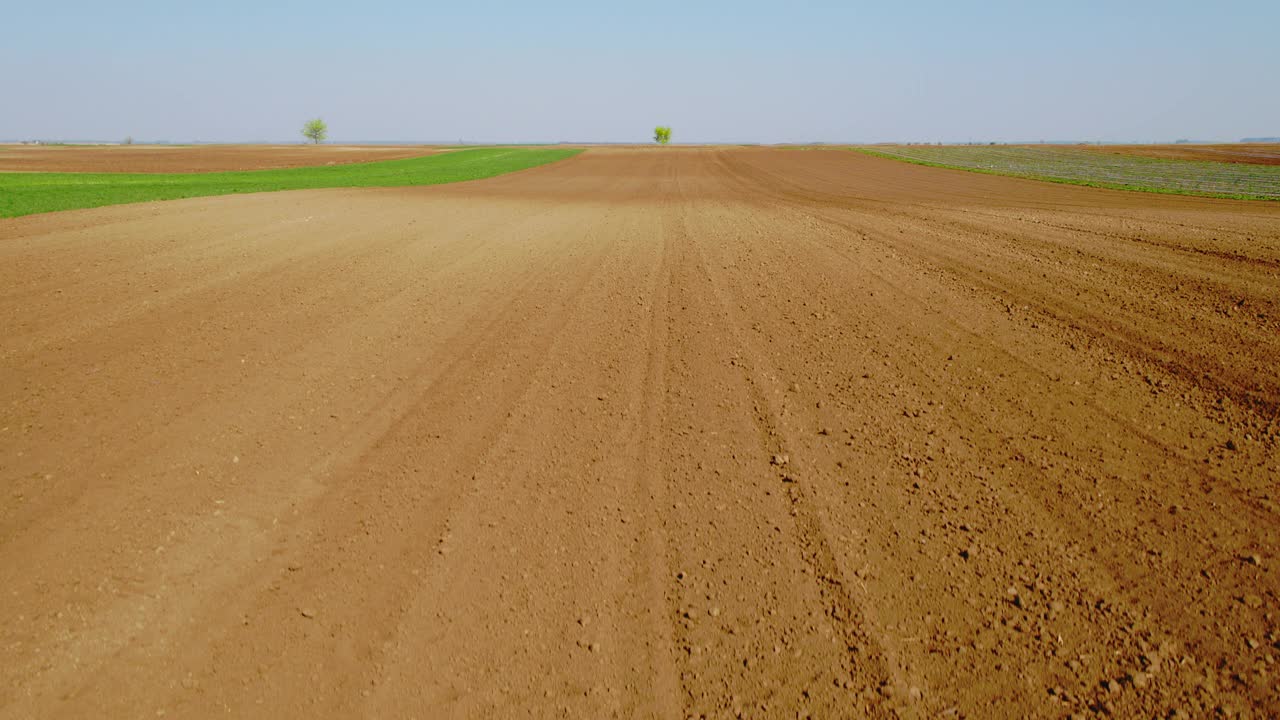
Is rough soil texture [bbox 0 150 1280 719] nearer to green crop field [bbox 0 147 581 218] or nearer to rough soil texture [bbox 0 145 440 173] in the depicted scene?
green crop field [bbox 0 147 581 218]

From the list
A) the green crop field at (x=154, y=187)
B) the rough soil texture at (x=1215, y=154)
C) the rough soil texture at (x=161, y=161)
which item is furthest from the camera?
the rough soil texture at (x=1215, y=154)

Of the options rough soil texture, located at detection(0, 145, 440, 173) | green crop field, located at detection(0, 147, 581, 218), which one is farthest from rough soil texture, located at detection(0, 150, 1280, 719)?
rough soil texture, located at detection(0, 145, 440, 173)

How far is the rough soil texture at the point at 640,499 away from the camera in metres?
3.10

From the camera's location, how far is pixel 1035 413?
5754 millimetres

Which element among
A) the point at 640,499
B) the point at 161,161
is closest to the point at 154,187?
the point at 640,499

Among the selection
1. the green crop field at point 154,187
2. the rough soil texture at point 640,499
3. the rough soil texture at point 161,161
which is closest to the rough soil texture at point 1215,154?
the green crop field at point 154,187

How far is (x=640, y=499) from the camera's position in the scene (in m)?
4.49

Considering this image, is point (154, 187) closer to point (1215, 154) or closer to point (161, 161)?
point (161, 161)

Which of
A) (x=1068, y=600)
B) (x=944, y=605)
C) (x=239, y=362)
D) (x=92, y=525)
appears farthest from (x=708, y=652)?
(x=239, y=362)

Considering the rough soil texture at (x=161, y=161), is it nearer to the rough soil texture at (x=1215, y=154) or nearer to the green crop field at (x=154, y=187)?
the green crop field at (x=154, y=187)

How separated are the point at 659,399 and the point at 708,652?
304 centimetres

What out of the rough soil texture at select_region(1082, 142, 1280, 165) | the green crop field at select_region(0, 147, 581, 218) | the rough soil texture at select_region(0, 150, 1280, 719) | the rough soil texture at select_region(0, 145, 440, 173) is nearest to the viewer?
the rough soil texture at select_region(0, 150, 1280, 719)

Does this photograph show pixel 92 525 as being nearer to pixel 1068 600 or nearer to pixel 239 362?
pixel 239 362

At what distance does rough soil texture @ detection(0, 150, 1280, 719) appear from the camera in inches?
122
